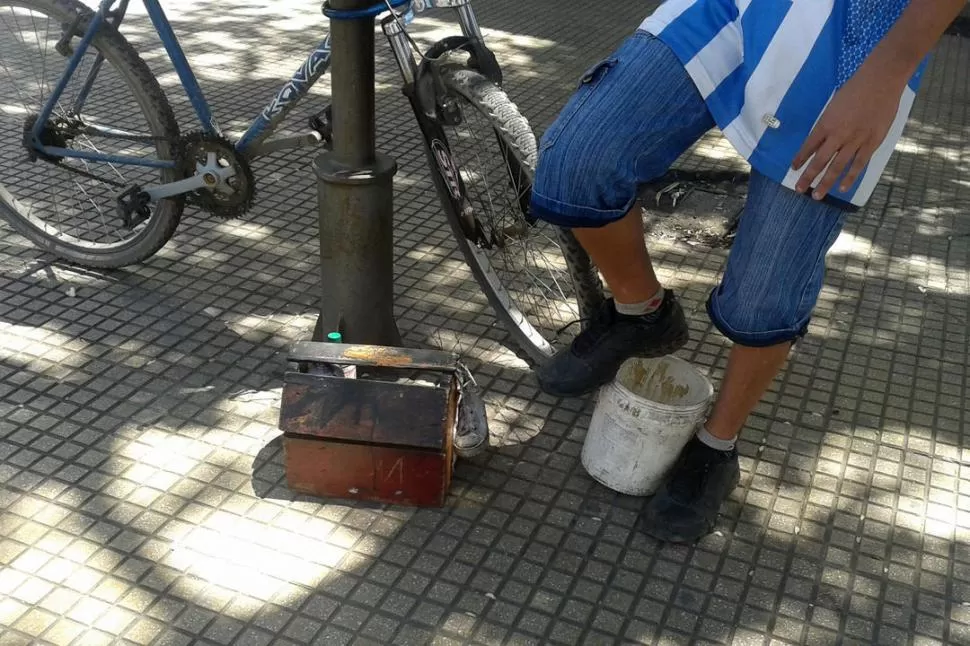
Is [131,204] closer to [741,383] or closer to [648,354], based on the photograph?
[648,354]

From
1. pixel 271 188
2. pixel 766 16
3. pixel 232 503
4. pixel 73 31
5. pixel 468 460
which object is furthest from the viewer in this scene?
pixel 271 188

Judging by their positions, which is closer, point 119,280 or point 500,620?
point 500,620

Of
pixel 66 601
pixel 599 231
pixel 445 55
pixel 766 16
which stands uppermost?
pixel 766 16

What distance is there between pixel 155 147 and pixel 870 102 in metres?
2.37

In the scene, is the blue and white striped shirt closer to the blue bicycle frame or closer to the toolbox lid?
the blue bicycle frame

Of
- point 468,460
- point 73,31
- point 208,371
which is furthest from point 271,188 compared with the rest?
point 468,460

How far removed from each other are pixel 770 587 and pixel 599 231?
3.11ft

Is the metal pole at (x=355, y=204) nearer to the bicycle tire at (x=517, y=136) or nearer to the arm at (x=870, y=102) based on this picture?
the bicycle tire at (x=517, y=136)

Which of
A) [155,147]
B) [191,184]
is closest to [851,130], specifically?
[191,184]

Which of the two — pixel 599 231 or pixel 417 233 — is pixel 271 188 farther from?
pixel 599 231

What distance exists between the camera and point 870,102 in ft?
6.50

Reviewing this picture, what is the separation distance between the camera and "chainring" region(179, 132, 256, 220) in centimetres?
329

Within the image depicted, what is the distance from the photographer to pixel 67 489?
2.62 metres

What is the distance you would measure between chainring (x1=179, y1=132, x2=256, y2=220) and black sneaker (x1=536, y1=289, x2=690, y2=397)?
4.12 ft
